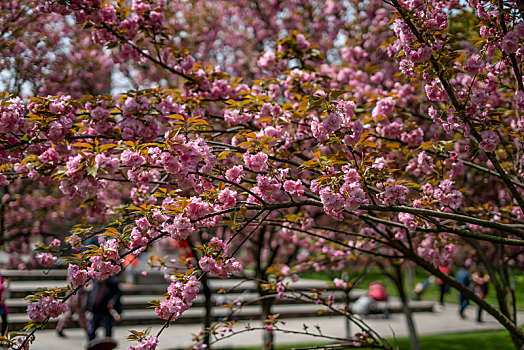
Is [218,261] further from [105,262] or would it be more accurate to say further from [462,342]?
[462,342]

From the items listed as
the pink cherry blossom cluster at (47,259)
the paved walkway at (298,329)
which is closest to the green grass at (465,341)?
the paved walkway at (298,329)

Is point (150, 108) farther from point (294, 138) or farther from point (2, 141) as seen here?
point (294, 138)

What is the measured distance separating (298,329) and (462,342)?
3.81 m

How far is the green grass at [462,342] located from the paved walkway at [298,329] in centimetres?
50

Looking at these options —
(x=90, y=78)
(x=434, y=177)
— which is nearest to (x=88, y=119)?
(x=434, y=177)

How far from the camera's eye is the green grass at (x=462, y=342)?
362 inches

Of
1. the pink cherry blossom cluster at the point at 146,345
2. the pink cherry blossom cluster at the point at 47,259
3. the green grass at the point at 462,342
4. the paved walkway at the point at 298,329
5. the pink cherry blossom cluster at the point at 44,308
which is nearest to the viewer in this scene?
the pink cherry blossom cluster at the point at 146,345

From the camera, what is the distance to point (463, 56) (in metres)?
4.06

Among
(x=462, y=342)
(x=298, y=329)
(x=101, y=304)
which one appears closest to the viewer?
(x=101, y=304)

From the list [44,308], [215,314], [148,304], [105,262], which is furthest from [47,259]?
[215,314]

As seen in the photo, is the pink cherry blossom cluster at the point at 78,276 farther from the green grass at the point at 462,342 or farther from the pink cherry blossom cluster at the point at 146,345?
the green grass at the point at 462,342

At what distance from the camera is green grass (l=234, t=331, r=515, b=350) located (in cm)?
920

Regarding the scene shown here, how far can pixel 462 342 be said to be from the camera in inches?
390

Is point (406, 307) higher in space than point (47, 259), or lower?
lower
